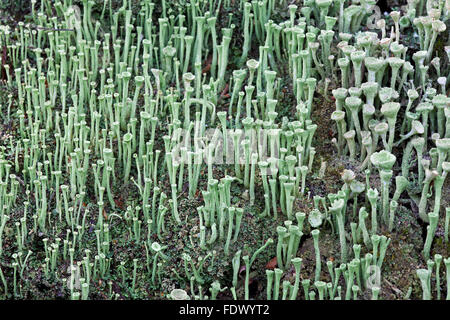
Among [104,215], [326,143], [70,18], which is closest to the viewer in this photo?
[104,215]

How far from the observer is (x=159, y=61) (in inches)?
143

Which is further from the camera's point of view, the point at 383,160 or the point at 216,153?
the point at 216,153

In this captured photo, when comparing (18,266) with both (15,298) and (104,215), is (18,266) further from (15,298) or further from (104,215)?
(104,215)

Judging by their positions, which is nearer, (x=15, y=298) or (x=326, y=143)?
(x=15, y=298)

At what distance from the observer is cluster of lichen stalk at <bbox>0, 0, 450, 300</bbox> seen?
9.15 feet

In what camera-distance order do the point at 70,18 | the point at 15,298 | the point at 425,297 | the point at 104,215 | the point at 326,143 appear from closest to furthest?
the point at 425,297
the point at 15,298
the point at 104,215
the point at 326,143
the point at 70,18

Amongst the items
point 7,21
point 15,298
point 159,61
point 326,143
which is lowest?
point 15,298

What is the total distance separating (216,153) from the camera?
3.11m

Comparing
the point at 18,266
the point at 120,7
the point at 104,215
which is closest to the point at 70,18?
the point at 120,7

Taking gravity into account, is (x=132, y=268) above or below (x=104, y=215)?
below

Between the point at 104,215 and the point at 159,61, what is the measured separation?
1.05 meters

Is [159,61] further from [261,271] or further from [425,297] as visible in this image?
[425,297]

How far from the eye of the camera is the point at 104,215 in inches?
118

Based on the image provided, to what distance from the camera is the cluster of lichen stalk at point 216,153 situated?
2.79 metres
